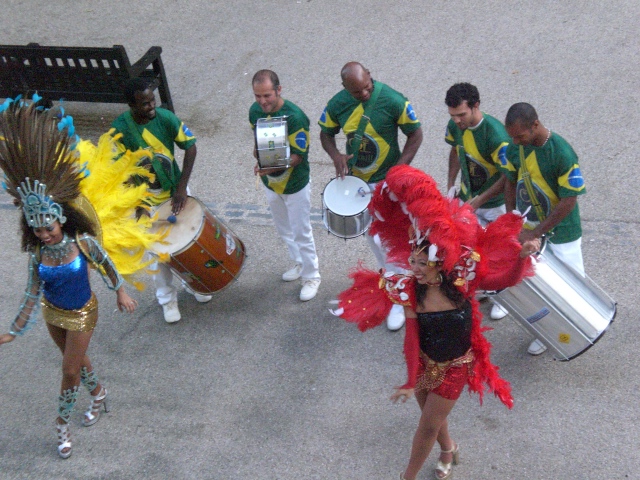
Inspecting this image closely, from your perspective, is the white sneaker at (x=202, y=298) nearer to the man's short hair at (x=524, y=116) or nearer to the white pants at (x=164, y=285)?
the white pants at (x=164, y=285)

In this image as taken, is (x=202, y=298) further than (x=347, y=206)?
Yes

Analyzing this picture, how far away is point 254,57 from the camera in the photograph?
9.14 meters

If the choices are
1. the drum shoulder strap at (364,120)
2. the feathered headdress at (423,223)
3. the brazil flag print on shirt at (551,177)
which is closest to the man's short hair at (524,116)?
the brazil flag print on shirt at (551,177)

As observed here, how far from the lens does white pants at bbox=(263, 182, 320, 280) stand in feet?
Result: 17.1

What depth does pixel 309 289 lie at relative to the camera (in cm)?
550

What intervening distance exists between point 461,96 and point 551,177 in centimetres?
79

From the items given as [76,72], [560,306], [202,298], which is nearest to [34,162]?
[202,298]

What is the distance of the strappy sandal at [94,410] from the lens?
4590mm

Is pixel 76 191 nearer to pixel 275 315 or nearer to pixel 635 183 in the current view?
pixel 275 315

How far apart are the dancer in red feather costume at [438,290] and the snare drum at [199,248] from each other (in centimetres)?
161

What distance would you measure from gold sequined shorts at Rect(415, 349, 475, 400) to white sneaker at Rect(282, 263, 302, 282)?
2323mm

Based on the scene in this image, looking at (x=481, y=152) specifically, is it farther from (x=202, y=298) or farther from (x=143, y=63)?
(x=143, y=63)

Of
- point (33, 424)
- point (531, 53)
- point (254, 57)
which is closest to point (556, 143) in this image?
point (33, 424)

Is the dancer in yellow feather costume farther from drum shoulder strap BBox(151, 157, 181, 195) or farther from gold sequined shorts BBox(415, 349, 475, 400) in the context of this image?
gold sequined shorts BBox(415, 349, 475, 400)
